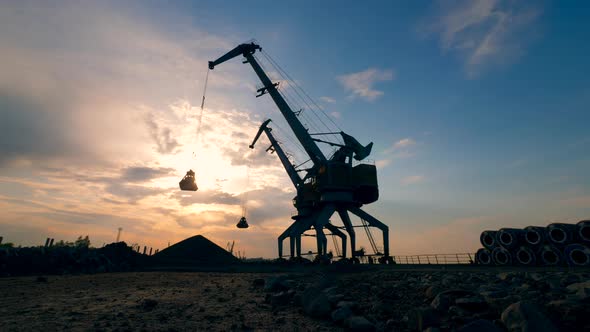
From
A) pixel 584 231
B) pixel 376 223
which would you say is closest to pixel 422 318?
pixel 584 231

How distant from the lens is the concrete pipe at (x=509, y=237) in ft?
78.5

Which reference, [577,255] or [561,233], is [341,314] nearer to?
[577,255]

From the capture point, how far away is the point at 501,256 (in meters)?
24.6

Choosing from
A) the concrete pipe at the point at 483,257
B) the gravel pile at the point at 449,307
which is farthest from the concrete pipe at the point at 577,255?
the gravel pile at the point at 449,307

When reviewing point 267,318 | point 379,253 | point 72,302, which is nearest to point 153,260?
point 72,302

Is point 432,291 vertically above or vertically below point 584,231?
below

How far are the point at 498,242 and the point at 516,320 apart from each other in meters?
23.0

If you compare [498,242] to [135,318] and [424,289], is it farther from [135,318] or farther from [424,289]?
[135,318]

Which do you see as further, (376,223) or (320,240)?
(376,223)

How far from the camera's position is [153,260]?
30.4 m

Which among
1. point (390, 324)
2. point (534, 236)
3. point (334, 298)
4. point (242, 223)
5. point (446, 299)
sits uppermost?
point (242, 223)

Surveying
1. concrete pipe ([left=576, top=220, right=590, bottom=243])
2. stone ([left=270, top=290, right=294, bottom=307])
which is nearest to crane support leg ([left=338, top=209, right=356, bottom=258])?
concrete pipe ([left=576, top=220, right=590, bottom=243])

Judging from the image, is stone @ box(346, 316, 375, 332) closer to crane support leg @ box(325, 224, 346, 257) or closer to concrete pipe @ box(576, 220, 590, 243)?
concrete pipe @ box(576, 220, 590, 243)

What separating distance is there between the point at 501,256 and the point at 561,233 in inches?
177
